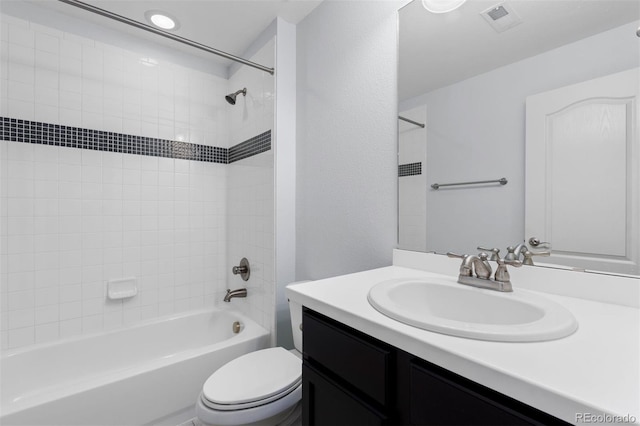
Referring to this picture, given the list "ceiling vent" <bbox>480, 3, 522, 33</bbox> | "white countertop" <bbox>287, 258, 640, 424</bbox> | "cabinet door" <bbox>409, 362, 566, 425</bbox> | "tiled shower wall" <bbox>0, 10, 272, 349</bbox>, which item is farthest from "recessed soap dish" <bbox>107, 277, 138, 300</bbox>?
"ceiling vent" <bbox>480, 3, 522, 33</bbox>

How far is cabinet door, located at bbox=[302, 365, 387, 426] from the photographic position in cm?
69

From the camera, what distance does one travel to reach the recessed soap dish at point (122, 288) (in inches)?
77.9

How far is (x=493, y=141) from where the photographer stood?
103 centimetres

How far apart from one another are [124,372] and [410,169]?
66.0 inches

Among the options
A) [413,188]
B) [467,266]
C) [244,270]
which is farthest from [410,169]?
[244,270]

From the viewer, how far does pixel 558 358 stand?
502 millimetres

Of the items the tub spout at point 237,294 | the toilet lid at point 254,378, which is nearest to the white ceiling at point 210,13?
the tub spout at point 237,294

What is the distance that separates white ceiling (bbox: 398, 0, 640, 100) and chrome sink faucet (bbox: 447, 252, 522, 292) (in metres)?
0.67

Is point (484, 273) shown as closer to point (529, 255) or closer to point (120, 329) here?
point (529, 255)

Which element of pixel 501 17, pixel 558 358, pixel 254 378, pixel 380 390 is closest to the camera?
pixel 558 358

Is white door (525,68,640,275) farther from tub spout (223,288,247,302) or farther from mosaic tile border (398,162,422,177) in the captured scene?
tub spout (223,288,247,302)

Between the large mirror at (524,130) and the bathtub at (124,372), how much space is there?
1.30 m

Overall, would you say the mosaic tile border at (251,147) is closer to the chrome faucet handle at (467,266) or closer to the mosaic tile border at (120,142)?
the mosaic tile border at (120,142)

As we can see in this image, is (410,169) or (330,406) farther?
(410,169)
